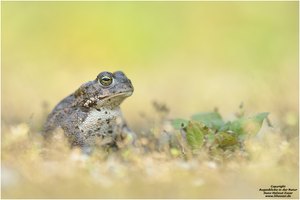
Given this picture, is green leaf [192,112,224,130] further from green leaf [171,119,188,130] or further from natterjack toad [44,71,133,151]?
natterjack toad [44,71,133,151]

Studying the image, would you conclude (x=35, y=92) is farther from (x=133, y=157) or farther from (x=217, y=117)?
(x=133, y=157)

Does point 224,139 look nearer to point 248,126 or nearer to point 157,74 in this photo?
point 248,126

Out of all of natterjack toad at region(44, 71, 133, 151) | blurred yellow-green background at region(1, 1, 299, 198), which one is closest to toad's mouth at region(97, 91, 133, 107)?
natterjack toad at region(44, 71, 133, 151)

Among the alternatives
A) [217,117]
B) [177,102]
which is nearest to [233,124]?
[217,117]

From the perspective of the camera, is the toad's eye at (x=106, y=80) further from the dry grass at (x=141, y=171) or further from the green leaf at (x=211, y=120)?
the green leaf at (x=211, y=120)

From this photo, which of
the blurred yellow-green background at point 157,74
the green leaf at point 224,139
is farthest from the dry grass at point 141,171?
the green leaf at point 224,139

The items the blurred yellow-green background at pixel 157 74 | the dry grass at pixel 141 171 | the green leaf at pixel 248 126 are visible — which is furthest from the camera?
the green leaf at pixel 248 126
